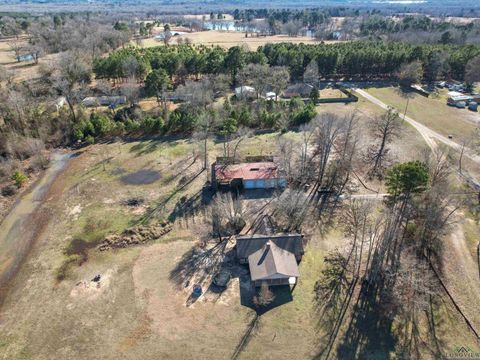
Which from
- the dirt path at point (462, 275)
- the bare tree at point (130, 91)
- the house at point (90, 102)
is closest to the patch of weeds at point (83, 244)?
the bare tree at point (130, 91)

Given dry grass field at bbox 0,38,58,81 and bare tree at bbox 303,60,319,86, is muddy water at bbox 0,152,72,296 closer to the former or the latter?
dry grass field at bbox 0,38,58,81

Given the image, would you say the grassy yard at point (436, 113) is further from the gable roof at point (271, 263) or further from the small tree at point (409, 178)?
the gable roof at point (271, 263)

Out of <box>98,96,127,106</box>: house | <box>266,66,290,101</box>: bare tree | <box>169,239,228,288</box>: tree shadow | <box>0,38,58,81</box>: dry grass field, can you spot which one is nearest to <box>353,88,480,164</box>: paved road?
<box>266,66,290,101</box>: bare tree

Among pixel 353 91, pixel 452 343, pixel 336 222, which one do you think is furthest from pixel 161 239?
pixel 353 91

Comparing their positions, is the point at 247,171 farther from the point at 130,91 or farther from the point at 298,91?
the point at 298,91

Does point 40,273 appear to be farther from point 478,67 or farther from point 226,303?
point 478,67

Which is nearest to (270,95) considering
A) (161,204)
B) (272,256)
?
(161,204)
